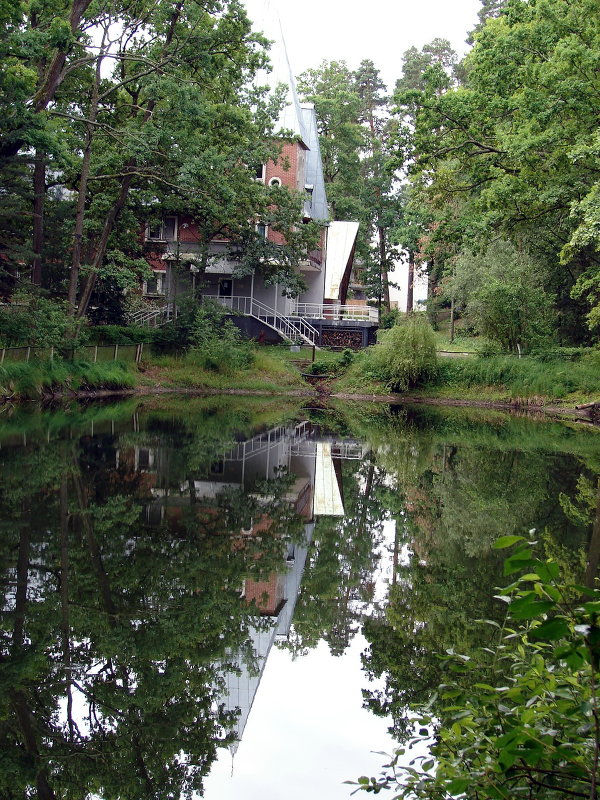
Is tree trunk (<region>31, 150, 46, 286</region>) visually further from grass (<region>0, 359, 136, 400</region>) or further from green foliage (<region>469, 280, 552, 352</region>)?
green foliage (<region>469, 280, 552, 352</region>)

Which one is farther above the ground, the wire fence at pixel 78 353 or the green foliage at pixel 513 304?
the green foliage at pixel 513 304

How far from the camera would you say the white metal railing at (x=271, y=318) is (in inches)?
1921

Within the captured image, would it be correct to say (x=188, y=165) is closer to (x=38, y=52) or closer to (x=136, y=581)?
(x=38, y=52)

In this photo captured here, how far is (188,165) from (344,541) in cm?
2273

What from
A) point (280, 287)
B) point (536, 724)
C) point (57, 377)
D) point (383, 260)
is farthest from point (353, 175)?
point (536, 724)

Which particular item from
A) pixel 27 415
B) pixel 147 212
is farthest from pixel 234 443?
pixel 147 212

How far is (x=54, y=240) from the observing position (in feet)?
114

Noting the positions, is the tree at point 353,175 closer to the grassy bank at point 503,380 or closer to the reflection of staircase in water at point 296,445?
the grassy bank at point 503,380

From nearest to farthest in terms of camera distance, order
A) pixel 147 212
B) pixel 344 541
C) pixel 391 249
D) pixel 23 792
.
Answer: pixel 23 792 → pixel 344 541 → pixel 147 212 → pixel 391 249

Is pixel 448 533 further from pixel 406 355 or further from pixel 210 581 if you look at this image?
pixel 406 355

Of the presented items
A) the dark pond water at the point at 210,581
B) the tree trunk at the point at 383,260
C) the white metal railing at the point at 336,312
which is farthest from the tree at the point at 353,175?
the dark pond water at the point at 210,581

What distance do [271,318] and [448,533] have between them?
129 ft

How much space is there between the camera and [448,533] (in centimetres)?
1102

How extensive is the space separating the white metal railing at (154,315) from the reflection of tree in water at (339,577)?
33.8m
